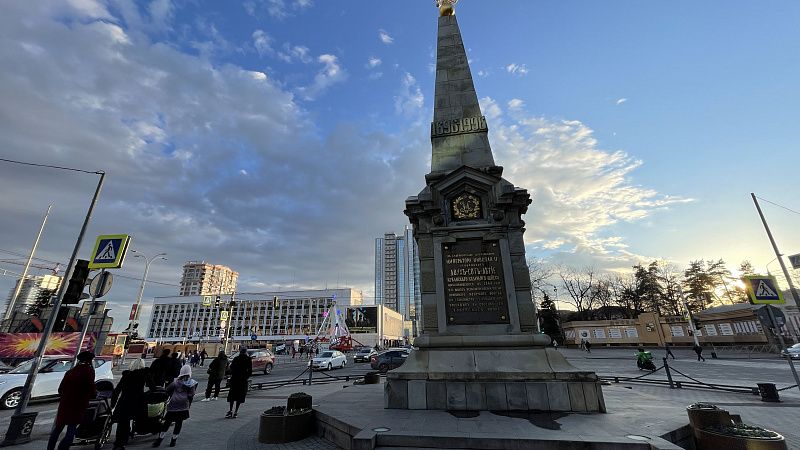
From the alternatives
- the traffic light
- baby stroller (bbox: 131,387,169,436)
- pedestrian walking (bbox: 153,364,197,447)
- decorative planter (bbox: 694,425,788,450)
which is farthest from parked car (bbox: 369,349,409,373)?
decorative planter (bbox: 694,425,788,450)

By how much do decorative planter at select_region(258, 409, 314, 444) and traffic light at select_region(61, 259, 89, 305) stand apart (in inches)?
210

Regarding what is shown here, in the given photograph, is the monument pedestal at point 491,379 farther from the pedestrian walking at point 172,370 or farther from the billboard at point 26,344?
the billboard at point 26,344

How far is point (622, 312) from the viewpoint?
59.7 m

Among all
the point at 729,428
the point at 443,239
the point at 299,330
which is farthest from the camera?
the point at 299,330

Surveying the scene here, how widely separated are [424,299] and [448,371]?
5.99 feet

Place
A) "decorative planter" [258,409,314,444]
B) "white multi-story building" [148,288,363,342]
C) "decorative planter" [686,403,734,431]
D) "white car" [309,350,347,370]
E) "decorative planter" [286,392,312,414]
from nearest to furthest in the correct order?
"decorative planter" [686,403,734,431]
"decorative planter" [258,409,314,444]
"decorative planter" [286,392,312,414]
"white car" [309,350,347,370]
"white multi-story building" [148,288,363,342]

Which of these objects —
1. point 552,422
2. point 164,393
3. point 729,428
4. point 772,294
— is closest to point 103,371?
point 164,393

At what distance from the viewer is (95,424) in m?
6.80

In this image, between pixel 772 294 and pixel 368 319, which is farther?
pixel 368 319

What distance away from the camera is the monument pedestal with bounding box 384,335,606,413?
6926 millimetres

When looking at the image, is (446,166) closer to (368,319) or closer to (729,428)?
(729,428)

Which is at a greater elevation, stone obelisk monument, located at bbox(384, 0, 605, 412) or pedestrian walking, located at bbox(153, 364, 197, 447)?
stone obelisk monument, located at bbox(384, 0, 605, 412)

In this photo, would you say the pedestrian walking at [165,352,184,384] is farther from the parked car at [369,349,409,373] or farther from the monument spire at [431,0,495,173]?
the parked car at [369,349,409,373]

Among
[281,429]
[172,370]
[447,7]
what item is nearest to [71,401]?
[281,429]
